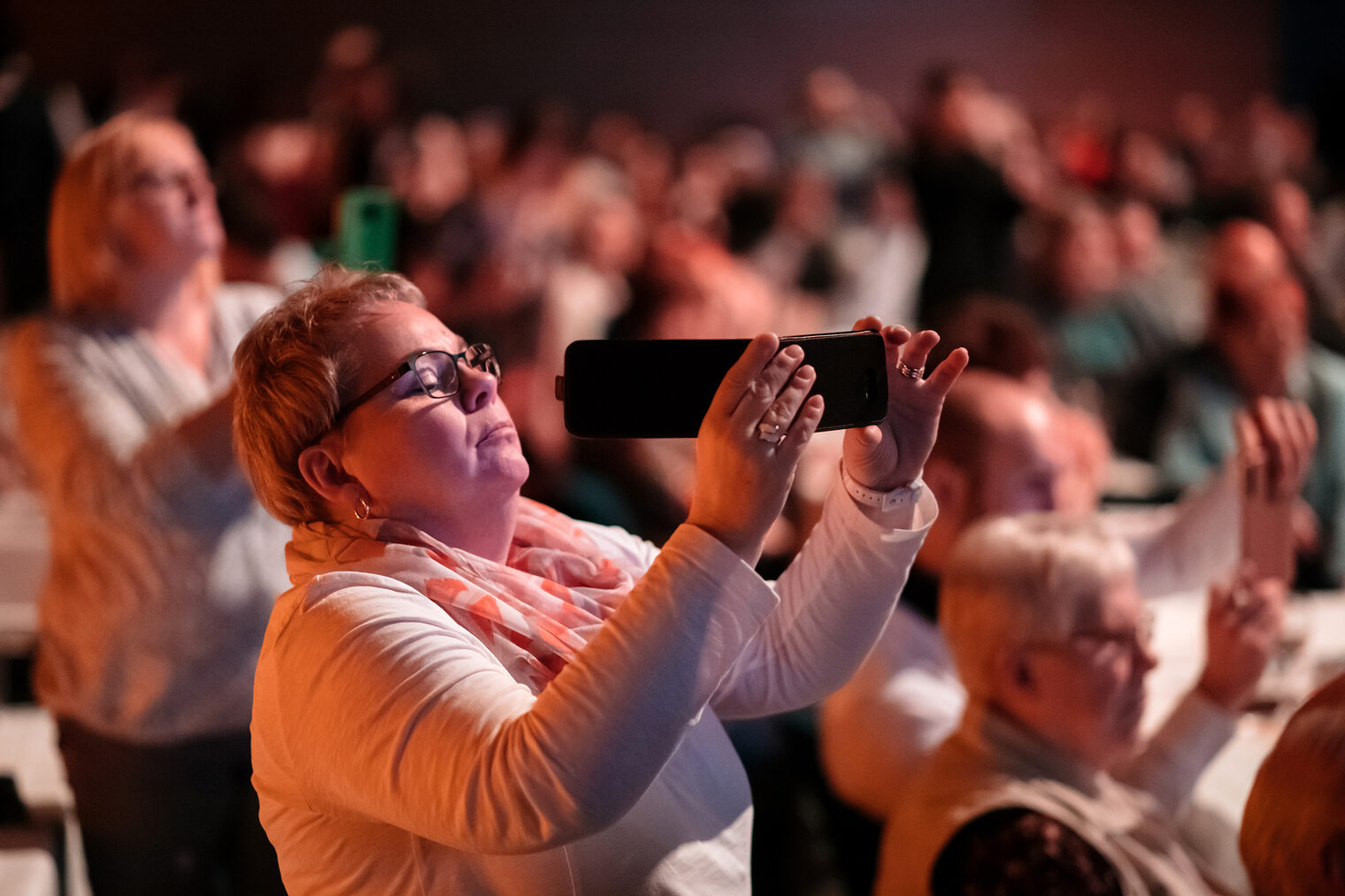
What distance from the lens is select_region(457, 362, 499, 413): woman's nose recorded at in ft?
3.25

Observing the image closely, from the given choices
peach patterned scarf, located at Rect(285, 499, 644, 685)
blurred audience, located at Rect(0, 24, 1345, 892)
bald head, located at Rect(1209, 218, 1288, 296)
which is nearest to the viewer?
peach patterned scarf, located at Rect(285, 499, 644, 685)

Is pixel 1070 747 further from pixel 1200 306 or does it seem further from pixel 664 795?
pixel 1200 306

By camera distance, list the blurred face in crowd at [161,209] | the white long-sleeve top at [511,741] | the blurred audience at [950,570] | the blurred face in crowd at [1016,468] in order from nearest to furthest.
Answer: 1. the white long-sleeve top at [511,741]
2. the blurred audience at [950,570]
3. the blurred face in crowd at [161,209]
4. the blurred face in crowd at [1016,468]

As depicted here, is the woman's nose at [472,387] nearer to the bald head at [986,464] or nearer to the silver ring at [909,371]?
the silver ring at [909,371]

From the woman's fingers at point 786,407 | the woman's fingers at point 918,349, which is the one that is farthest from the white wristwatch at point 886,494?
the woman's fingers at point 786,407

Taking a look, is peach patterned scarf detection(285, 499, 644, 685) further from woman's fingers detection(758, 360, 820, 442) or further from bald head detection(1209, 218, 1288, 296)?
bald head detection(1209, 218, 1288, 296)

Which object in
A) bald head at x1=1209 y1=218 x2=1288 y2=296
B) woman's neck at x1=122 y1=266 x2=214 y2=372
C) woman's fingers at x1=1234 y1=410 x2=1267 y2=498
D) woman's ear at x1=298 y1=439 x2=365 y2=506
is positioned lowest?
bald head at x1=1209 y1=218 x2=1288 y2=296

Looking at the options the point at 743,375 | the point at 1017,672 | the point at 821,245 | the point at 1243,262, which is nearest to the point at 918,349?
the point at 743,375

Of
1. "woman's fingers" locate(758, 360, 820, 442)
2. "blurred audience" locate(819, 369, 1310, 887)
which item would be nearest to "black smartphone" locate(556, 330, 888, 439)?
"woman's fingers" locate(758, 360, 820, 442)

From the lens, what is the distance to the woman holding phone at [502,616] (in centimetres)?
82

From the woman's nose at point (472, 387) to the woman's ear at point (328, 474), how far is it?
112mm

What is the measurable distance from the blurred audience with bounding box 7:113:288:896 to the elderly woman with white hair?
941mm

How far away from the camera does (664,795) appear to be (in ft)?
3.30

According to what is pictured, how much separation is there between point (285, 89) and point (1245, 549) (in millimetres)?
8805
